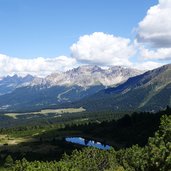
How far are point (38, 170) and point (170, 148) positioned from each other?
86.9m

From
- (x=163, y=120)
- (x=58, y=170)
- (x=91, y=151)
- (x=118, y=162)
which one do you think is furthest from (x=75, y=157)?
(x=163, y=120)

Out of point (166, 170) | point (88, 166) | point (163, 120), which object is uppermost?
point (163, 120)

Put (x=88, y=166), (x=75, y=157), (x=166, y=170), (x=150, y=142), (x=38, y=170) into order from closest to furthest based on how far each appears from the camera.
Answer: (x=166, y=170) < (x=150, y=142) < (x=38, y=170) < (x=88, y=166) < (x=75, y=157)

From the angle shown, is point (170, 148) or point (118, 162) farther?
point (118, 162)

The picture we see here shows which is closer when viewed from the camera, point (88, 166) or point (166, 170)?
point (166, 170)

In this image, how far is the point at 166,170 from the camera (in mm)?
53469

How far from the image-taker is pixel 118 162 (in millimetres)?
165125

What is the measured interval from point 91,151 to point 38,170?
52272 millimetres

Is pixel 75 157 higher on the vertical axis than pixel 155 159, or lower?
lower

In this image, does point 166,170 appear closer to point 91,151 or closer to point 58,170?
point 58,170

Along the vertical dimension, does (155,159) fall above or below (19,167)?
above

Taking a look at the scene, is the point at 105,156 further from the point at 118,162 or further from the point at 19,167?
the point at 19,167

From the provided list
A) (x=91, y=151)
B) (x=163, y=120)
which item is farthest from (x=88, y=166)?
(x=163, y=120)

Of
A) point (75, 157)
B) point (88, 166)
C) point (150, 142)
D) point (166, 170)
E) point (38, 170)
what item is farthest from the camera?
point (75, 157)
